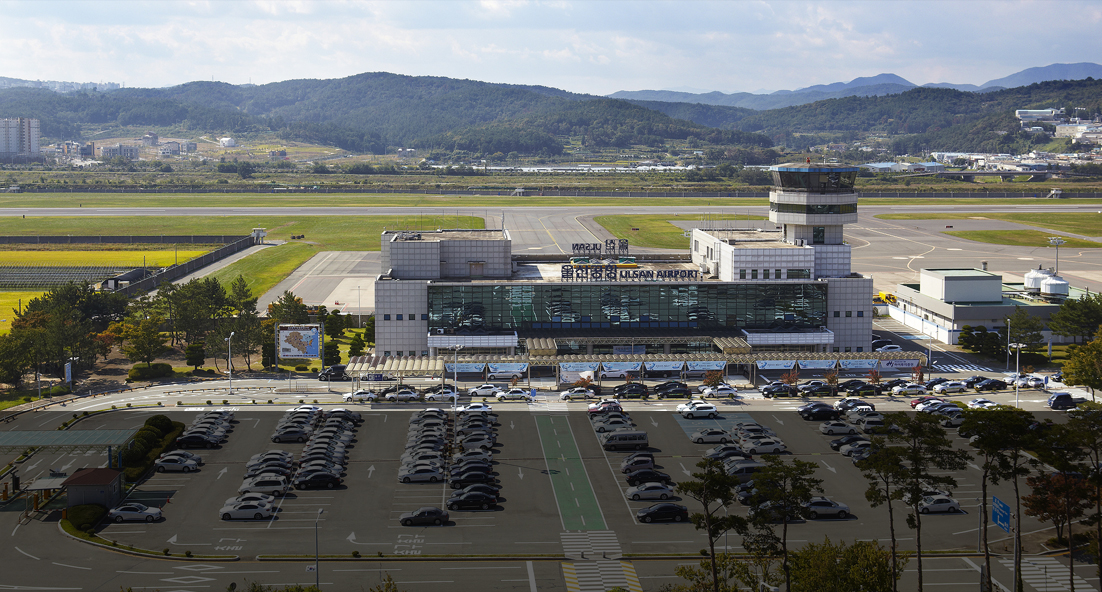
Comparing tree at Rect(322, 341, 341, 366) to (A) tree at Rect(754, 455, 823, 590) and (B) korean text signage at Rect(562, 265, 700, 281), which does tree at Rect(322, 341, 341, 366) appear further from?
(A) tree at Rect(754, 455, 823, 590)

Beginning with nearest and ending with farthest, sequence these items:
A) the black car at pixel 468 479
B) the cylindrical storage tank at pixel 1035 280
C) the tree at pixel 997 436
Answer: the tree at pixel 997 436, the black car at pixel 468 479, the cylindrical storage tank at pixel 1035 280

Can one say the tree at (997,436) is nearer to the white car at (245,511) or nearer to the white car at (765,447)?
the white car at (765,447)

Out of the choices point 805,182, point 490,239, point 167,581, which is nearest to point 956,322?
point 805,182

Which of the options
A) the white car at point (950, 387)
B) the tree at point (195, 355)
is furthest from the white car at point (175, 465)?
the white car at point (950, 387)

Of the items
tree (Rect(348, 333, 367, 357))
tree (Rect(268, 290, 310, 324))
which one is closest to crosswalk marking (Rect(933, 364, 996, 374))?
tree (Rect(348, 333, 367, 357))

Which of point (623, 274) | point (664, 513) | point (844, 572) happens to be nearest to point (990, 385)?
point (623, 274)

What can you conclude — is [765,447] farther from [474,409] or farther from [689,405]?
[474,409]

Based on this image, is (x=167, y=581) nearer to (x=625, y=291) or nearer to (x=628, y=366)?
(x=628, y=366)
